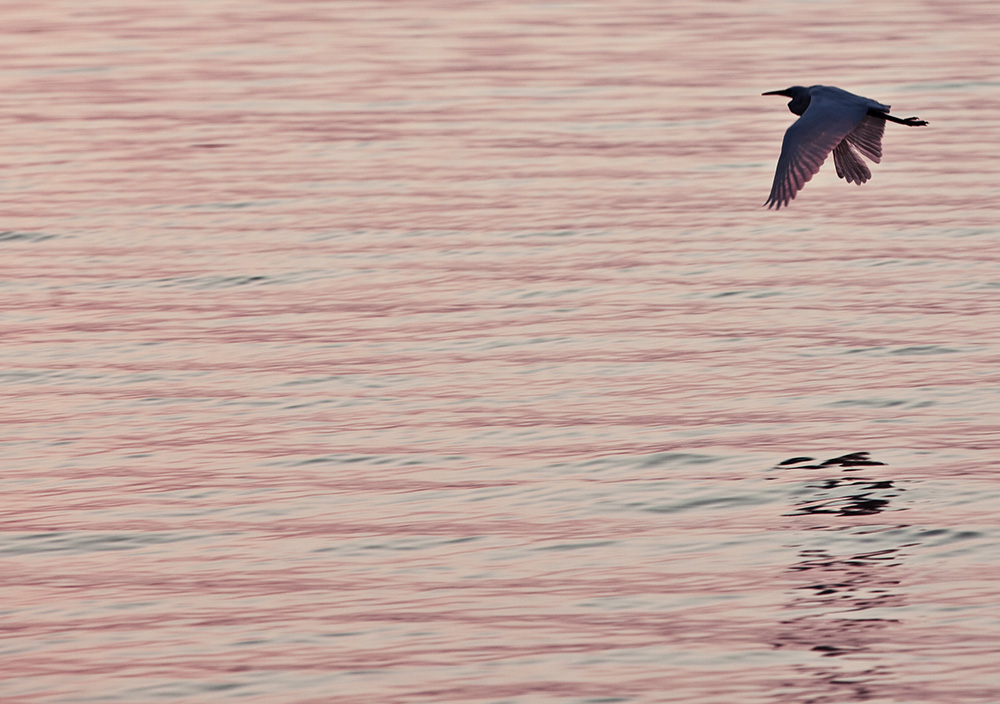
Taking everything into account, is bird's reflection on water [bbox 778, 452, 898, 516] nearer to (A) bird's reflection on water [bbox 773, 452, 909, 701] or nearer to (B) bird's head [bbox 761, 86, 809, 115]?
(A) bird's reflection on water [bbox 773, 452, 909, 701]

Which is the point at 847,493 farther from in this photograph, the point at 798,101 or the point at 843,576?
the point at 798,101

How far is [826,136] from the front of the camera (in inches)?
473

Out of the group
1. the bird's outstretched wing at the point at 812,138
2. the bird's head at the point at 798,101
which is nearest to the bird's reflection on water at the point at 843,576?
the bird's outstretched wing at the point at 812,138

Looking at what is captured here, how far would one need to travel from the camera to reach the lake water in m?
8.45

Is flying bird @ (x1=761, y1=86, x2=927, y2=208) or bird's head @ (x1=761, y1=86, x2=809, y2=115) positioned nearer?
flying bird @ (x1=761, y1=86, x2=927, y2=208)

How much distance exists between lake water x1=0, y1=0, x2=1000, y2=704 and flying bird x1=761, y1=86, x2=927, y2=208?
120cm

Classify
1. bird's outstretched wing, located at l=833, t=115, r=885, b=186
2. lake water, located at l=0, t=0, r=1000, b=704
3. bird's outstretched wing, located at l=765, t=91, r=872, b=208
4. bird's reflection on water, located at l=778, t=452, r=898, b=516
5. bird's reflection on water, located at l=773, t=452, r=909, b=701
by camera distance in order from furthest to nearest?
bird's outstretched wing, located at l=833, t=115, r=885, b=186, bird's outstretched wing, located at l=765, t=91, r=872, b=208, bird's reflection on water, located at l=778, t=452, r=898, b=516, lake water, located at l=0, t=0, r=1000, b=704, bird's reflection on water, located at l=773, t=452, r=909, b=701

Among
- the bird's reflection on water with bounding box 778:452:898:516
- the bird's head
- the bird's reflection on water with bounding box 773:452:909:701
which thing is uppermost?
the bird's head

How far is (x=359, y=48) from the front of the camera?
28297mm

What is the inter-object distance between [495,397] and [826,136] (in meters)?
2.41

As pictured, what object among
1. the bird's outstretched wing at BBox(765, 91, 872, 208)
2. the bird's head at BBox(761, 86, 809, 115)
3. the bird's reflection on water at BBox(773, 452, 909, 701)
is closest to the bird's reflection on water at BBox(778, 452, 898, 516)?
the bird's reflection on water at BBox(773, 452, 909, 701)

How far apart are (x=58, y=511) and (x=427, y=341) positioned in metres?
3.80

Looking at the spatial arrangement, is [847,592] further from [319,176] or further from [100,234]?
[319,176]

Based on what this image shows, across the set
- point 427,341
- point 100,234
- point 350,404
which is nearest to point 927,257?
point 427,341
